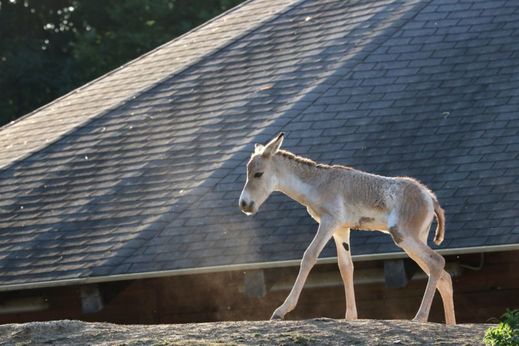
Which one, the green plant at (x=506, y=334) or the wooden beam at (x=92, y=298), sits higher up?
the green plant at (x=506, y=334)

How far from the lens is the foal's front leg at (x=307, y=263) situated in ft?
35.1

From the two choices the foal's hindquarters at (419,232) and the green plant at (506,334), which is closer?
the green plant at (506,334)

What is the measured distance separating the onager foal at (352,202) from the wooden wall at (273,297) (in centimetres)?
328

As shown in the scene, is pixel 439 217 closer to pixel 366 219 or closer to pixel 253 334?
pixel 366 219

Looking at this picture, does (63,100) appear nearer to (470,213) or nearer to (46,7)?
(470,213)

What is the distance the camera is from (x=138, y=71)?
20.6 m

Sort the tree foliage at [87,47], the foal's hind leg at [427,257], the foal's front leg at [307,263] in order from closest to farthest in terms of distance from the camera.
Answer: the foal's front leg at [307,263], the foal's hind leg at [427,257], the tree foliage at [87,47]

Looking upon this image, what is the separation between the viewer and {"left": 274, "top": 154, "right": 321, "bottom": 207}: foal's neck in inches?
450

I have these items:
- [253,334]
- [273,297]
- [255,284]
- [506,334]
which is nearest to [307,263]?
[253,334]

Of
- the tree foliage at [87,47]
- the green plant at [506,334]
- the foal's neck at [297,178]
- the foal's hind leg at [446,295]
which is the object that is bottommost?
the tree foliage at [87,47]

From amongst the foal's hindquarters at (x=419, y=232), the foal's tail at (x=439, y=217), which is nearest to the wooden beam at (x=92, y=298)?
the foal's tail at (x=439, y=217)

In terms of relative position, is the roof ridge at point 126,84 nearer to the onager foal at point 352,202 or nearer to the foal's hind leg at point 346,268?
the onager foal at point 352,202

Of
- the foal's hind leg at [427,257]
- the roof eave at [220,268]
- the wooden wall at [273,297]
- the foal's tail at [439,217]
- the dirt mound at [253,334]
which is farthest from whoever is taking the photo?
the wooden wall at [273,297]

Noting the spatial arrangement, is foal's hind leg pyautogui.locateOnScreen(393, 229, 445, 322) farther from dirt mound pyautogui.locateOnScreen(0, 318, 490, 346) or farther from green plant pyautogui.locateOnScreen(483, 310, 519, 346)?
green plant pyautogui.locateOnScreen(483, 310, 519, 346)
